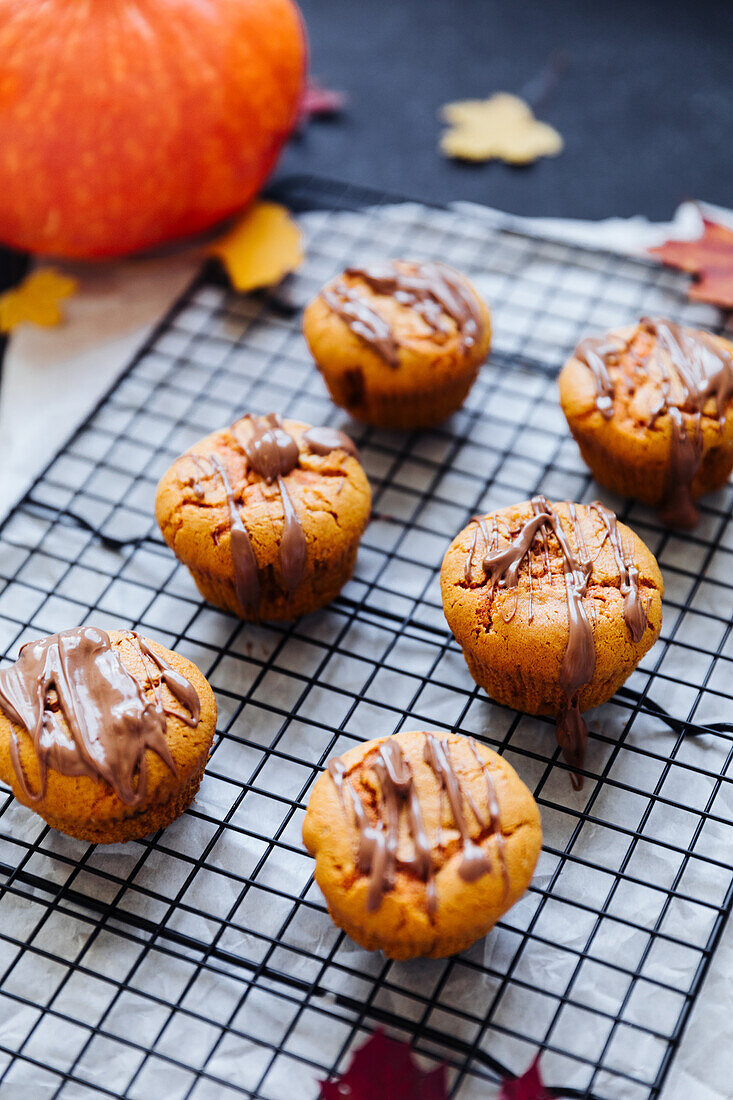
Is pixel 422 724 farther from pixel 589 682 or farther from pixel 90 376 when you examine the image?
pixel 90 376

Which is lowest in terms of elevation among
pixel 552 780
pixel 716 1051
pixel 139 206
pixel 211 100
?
pixel 716 1051

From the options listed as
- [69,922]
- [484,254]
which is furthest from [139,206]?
[69,922]

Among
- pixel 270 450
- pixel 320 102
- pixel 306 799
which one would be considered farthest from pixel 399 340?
pixel 320 102

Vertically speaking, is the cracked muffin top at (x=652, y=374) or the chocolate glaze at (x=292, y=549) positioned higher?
the chocolate glaze at (x=292, y=549)

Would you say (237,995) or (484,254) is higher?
(484,254)

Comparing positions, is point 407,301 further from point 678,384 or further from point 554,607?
point 554,607

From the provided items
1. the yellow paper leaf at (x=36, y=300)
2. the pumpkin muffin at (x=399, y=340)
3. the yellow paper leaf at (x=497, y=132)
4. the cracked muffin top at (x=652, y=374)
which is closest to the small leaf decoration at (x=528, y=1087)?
the cracked muffin top at (x=652, y=374)

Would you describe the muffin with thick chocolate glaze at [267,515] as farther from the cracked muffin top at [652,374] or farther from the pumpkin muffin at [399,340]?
the cracked muffin top at [652,374]
